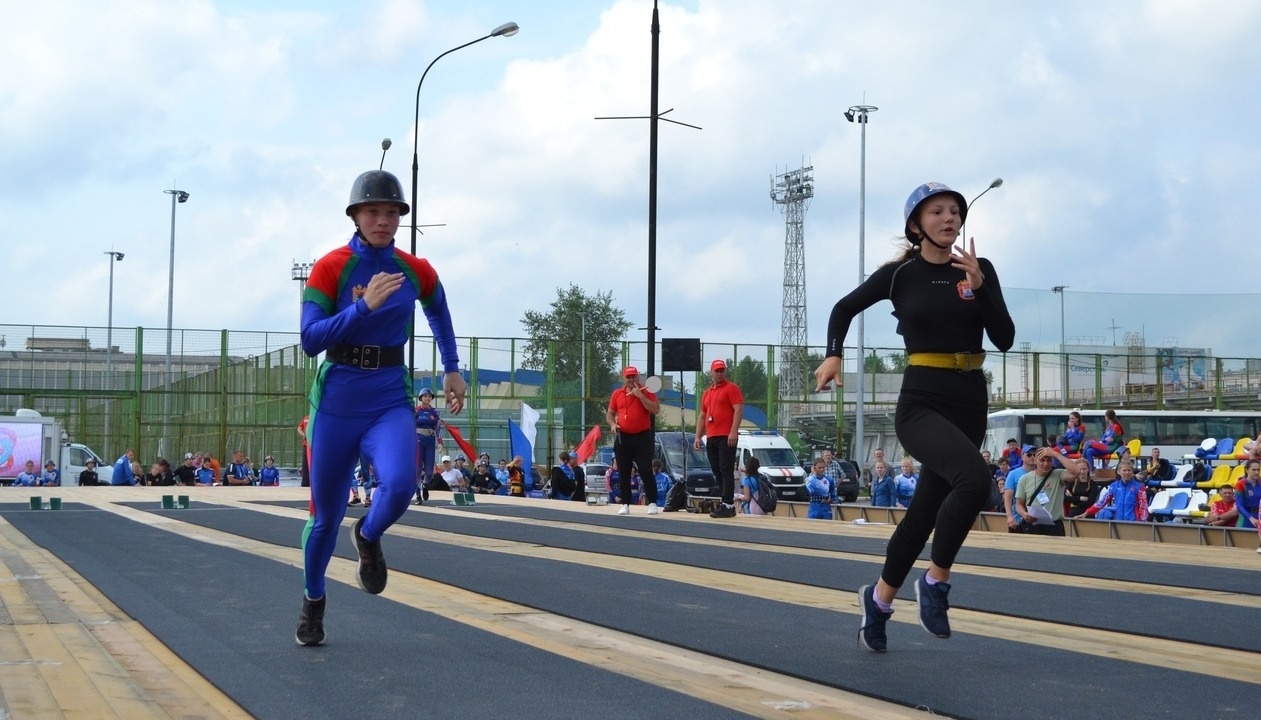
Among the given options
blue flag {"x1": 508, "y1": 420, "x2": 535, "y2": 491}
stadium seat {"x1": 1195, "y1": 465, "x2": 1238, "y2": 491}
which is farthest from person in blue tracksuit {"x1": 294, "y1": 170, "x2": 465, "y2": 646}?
blue flag {"x1": 508, "y1": 420, "x2": 535, "y2": 491}

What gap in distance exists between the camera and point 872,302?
18.3ft

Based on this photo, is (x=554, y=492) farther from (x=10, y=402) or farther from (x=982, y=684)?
(x=10, y=402)

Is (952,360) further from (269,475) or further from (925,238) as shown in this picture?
(269,475)

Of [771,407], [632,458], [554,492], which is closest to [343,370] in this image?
[632,458]

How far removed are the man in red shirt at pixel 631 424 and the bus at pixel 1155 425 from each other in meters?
27.9

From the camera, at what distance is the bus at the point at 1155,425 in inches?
1649

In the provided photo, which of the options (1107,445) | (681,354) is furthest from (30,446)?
(1107,445)

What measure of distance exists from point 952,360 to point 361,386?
2.31 metres

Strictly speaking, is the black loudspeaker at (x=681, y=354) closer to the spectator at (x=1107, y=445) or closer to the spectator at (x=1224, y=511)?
the spectator at (x=1224, y=511)

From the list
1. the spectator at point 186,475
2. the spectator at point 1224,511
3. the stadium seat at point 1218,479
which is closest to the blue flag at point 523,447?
the spectator at point 186,475

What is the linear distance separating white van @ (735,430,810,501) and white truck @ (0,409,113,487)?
17000 mm

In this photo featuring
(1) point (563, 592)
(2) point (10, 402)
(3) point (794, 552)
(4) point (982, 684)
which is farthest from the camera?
(2) point (10, 402)

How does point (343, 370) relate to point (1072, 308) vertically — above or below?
below

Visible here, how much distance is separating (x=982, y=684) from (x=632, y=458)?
11.6m
